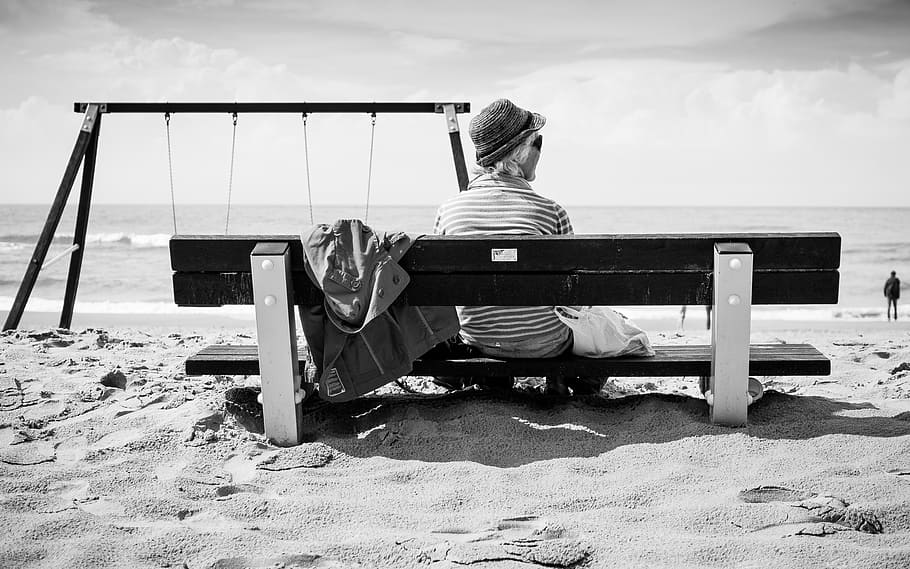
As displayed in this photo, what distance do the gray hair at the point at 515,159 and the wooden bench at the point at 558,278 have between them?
42 cm

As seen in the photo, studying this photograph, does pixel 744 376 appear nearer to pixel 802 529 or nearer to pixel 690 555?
pixel 802 529

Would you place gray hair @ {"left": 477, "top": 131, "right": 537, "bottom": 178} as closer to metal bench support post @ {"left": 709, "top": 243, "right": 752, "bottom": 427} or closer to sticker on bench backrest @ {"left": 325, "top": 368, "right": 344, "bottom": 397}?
metal bench support post @ {"left": 709, "top": 243, "right": 752, "bottom": 427}

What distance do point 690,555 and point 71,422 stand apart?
2.69 metres

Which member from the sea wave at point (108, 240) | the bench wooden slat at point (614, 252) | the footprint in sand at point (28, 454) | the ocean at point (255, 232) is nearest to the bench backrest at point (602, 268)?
the bench wooden slat at point (614, 252)

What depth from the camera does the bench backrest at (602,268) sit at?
2982 millimetres

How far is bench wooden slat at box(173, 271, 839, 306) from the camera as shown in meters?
3.00

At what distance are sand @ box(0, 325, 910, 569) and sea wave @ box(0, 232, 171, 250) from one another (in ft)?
67.7

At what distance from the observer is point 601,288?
119 inches

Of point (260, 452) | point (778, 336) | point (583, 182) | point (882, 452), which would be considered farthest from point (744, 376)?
point (583, 182)

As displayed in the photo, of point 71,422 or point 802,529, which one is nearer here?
point 802,529

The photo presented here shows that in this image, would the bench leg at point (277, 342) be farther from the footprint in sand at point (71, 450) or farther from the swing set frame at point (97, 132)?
the swing set frame at point (97, 132)

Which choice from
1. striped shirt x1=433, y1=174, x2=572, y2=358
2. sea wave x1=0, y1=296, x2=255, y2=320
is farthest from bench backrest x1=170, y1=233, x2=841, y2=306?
sea wave x1=0, y1=296, x2=255, y2=320

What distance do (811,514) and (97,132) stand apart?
5909mm

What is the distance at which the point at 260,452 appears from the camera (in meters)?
3.05
